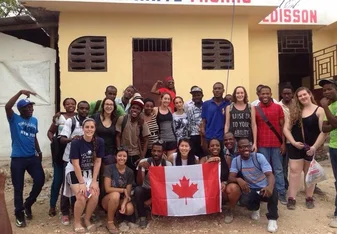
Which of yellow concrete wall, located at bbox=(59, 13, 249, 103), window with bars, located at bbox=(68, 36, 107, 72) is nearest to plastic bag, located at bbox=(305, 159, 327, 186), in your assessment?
yellow concrete wall, located at bbox=(59, 13, 249, 103)

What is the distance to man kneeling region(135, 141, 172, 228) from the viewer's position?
4.29 m

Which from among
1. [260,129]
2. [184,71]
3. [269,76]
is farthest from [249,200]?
[269,76]

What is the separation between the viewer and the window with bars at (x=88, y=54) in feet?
25.2

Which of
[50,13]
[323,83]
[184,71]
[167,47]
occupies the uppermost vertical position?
[50,13]

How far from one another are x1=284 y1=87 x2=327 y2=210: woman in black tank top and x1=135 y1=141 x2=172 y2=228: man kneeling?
5.69 feet

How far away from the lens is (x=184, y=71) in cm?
798

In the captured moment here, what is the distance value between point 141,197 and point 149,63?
14.0 ft

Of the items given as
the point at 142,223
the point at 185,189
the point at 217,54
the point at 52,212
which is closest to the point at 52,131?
the point at 52,212

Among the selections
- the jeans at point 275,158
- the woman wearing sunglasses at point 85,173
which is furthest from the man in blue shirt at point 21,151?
the jeans at point 275,158

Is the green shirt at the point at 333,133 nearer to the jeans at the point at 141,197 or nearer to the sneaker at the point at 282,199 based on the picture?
the sneaker at the point at 282,199

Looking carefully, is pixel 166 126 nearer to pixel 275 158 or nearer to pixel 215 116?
pixel 215 116

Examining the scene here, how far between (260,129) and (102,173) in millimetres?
2211

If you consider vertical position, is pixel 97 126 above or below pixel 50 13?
below

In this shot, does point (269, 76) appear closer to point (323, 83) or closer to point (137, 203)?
point (323, 83)
